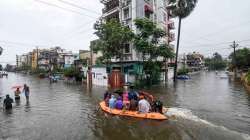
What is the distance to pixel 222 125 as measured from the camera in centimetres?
1619

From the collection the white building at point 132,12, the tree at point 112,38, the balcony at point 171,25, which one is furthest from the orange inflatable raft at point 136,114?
the balcony at point 171,25

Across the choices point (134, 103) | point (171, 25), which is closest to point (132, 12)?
point (171, 25)

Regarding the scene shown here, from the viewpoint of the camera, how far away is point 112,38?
37.0 metres

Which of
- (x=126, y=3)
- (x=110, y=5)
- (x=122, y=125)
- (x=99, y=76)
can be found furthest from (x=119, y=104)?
(x=110, y=5)

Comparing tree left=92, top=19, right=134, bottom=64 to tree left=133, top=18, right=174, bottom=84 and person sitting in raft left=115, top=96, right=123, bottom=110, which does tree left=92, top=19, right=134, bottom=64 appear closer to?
tree left=133, top=18, right=174, bottom=84

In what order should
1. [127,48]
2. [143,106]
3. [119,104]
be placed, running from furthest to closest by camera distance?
[127,48] → [119,104] → [143,106]

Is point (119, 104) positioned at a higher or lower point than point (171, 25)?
lower

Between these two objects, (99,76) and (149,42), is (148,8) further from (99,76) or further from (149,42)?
(99,76)

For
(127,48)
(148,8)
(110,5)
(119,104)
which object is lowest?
(119,104)

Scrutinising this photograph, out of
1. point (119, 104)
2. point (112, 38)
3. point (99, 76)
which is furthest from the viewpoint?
point (99, 76)

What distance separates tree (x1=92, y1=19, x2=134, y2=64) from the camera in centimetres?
3678

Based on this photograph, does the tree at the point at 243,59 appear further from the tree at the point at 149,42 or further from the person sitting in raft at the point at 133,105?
the person sitting in raft at the point at 133,105

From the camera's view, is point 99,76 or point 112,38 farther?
point 99,76

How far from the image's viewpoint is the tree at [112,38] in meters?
36.8
